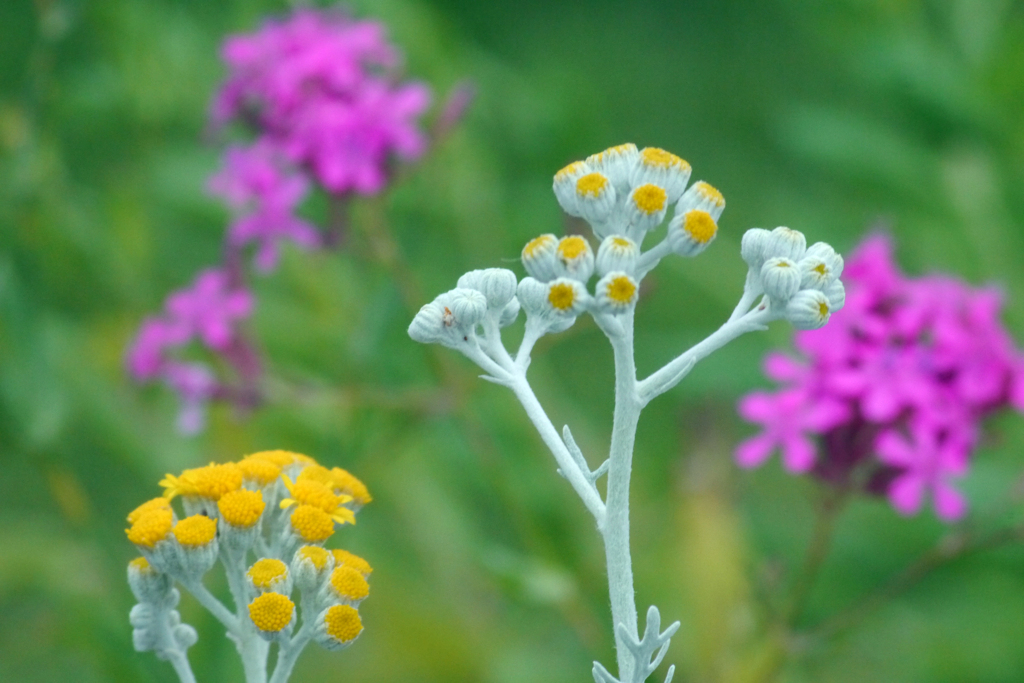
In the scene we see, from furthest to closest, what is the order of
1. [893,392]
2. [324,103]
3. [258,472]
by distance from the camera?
1. [324,103]
2. [893,392]
3. [258,472]

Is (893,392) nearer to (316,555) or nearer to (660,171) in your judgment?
(660,171)

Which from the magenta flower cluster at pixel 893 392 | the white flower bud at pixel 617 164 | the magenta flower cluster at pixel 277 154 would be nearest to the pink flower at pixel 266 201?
the magenta flower cluster at pixel 277 154

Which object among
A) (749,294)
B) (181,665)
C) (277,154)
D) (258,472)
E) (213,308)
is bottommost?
(181,665)

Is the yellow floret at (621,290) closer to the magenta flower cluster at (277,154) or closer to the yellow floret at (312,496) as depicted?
the yellow floret at (312,496)

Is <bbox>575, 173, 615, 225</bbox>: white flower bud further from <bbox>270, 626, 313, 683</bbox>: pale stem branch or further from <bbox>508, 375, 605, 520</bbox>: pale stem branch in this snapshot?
<bbox>270, 626, 313, 683</bbox>: pale stem branch

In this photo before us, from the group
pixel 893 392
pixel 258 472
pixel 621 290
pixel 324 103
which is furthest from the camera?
→ pixel 324 103

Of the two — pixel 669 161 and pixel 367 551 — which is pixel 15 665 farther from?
pixel 669 161

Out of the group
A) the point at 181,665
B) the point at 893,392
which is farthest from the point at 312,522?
the point at 893,392

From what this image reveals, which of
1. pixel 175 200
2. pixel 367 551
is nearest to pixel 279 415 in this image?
pixel 367 551
